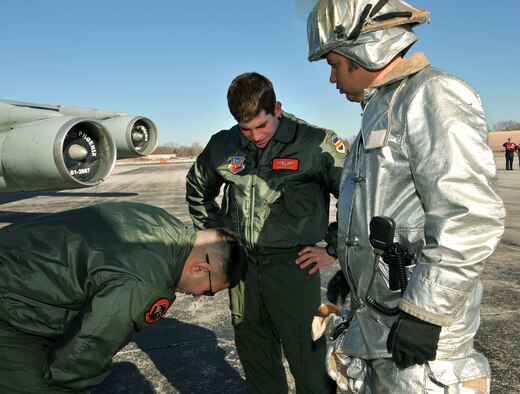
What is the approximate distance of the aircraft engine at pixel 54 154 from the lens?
23.2 feet

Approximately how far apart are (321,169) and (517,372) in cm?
216

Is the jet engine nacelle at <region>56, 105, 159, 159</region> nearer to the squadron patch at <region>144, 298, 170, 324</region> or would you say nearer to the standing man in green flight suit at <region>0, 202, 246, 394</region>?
the standing man in green flight suit at <region>0, 202, 246, 394</region>

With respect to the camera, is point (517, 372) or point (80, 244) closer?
point (80, 244)

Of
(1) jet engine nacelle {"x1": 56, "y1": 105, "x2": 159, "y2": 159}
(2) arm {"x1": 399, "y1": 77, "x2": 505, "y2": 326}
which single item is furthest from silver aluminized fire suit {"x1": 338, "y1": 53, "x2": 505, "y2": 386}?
(1) jet engine nacelle {"x1": 56, "y1": 105, "x2": 159, "y2": 159}

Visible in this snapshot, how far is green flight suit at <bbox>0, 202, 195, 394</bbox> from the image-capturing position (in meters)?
→ 1.56

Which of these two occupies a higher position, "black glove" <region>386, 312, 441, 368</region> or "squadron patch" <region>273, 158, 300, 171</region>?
"squadron patch" <region>273, 158, 300, 171</region>

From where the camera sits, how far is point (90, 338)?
1.54 m

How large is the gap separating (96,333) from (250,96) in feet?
5.05

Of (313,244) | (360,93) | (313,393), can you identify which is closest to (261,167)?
(313,244)

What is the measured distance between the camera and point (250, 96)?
2490 mm

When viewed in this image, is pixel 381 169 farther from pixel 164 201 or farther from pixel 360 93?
pixel 164 201

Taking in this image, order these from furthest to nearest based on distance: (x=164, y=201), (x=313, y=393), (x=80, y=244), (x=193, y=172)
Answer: (x=164, y=201), (x=193, y=172), (x=313, y=393), (x=80, y=244)

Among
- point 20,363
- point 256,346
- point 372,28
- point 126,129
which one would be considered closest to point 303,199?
point 256,346

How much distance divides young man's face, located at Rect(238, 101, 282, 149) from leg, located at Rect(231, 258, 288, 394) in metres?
0.82
